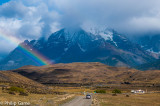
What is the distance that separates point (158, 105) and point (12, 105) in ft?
127

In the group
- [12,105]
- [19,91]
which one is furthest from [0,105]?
[19,91]

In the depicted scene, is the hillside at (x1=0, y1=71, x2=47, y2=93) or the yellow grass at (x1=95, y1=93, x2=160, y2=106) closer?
the yellow grass at (x1=95, y1=93, x2=160, y2=106)

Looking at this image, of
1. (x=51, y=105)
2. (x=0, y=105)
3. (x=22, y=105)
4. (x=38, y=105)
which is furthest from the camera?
(x=51, y=105)

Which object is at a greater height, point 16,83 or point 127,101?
point 16,83

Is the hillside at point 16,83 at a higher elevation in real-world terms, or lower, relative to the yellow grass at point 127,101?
higher

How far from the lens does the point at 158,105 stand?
2206 inches

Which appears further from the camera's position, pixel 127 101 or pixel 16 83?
pixel 16 83

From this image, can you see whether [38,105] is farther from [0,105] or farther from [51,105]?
[0,105]

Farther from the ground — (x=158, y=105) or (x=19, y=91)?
(x=19, y=91)

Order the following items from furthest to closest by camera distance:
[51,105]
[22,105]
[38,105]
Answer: [51,105] < [38,105] < [22,105]

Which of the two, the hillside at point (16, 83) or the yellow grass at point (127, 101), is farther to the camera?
A: the hillside at point (16, 83)

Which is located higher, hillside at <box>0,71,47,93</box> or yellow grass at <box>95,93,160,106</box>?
hillside at <box>0,71,47,93</box>

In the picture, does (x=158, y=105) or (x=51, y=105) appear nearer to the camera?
(x=51, y=105)

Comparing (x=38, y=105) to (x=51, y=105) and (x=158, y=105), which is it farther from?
(x=158, y=105)
